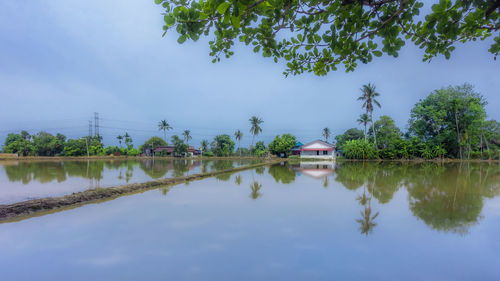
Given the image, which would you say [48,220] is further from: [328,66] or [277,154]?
[277,154]

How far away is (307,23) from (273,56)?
538mm

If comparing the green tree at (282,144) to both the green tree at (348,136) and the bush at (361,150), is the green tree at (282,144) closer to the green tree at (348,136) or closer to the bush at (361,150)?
the bush at (361,150)

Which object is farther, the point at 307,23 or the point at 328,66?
the point at 328,66

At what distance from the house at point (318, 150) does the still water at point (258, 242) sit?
32.4 m

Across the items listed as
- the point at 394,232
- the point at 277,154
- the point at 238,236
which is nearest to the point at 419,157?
the point at 277,154

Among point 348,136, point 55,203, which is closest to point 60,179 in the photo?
point 55,203

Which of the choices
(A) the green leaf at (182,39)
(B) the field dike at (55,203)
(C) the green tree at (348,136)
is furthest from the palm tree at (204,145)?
(A) the green leaf at (182,39)

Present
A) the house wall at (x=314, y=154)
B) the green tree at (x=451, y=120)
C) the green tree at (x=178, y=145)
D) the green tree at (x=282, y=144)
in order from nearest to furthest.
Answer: the green tree at (x=451, y=120), the house wall at (x=314, y=154), the green tree at (x=282, y=144), the green tree at (x=178, y=145)

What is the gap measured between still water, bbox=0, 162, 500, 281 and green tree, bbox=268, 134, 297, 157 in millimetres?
35272

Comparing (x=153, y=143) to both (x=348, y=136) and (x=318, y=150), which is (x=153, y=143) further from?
(x=348, y=136)

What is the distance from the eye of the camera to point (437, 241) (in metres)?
3.58

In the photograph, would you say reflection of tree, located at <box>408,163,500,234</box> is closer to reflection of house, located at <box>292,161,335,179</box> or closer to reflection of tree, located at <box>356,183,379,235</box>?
reflection of tree, located at <box>356,183,379,235</box>

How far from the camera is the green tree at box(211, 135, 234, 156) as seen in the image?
4886cm

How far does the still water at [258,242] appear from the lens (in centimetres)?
273
